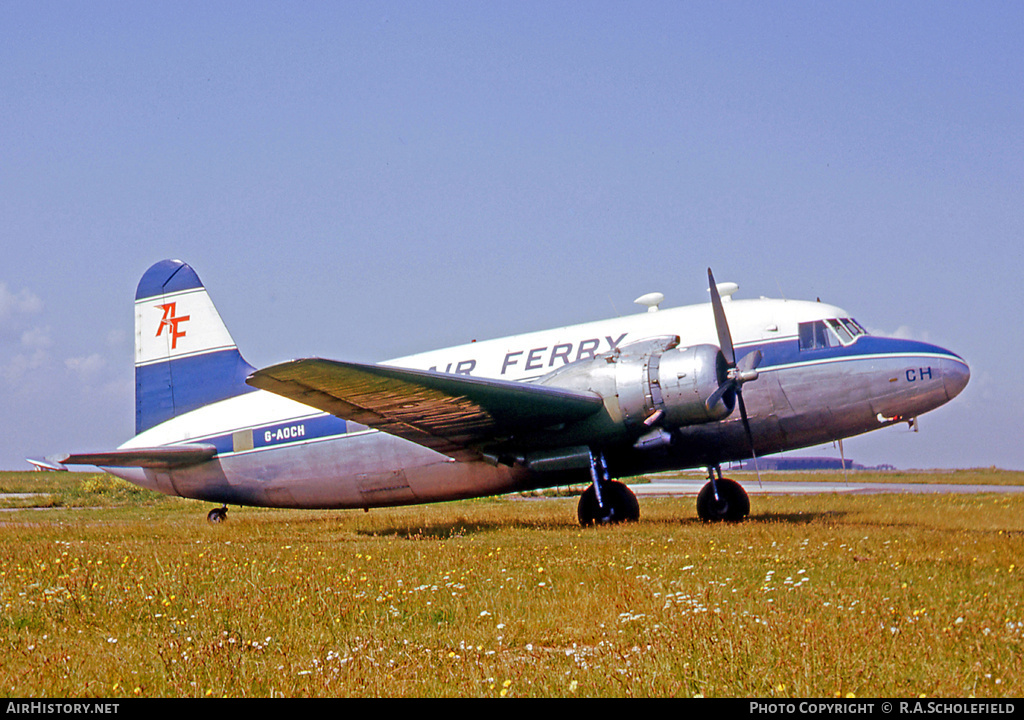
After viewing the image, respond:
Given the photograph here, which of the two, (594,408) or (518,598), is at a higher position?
(594,408)

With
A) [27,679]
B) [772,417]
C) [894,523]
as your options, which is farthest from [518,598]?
[894,523]

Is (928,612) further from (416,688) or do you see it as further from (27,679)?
(27,679)

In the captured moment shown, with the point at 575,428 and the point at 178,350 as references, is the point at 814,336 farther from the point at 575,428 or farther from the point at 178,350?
the point at 178,350

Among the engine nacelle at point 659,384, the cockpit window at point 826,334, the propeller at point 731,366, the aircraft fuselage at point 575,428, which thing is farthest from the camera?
the cockpit window at point 826,334

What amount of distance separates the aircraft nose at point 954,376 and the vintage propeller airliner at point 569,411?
32 millimetres

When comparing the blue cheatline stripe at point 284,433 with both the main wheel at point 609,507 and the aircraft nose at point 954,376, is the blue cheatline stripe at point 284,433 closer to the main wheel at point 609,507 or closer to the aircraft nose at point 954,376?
the main wheel at point 609,507

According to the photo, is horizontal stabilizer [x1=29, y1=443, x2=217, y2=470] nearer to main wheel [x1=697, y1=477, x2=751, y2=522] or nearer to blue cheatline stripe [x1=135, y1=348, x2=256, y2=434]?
blue cheatline stripe [x1=135, y1=348, x2=256, y2=434]

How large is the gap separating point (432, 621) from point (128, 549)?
8224 millimetres

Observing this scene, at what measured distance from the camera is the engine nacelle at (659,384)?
50.5 feet

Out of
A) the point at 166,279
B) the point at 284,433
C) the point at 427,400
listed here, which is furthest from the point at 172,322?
the point at 427,400

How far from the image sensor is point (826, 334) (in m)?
16.9

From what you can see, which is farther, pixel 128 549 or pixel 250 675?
pixel 128 549

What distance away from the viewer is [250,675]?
5.70 metres

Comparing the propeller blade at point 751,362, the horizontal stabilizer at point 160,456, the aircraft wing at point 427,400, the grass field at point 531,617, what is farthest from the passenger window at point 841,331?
the horizontal stabilizer at point 160,456
